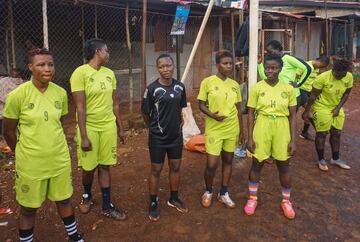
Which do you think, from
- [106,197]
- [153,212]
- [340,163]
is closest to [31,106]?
[106,197]

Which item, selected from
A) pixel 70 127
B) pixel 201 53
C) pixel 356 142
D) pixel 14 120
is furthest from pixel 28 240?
pixel 201 53

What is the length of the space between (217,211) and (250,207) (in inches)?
14.2

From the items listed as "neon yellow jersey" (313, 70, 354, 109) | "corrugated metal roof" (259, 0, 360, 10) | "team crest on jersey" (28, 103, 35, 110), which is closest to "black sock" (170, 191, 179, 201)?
"team crest on jersey" (28, 103, 35, 110)

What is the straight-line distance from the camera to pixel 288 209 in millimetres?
3914

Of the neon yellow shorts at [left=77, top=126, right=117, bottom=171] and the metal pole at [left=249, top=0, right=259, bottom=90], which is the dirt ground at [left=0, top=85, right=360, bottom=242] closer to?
the neon yellow shorts at [left=77, top=126, right=117, bottom=171]

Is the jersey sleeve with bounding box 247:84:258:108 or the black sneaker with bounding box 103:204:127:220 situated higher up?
the jersey sleeve with bounding box 247:84:258:108

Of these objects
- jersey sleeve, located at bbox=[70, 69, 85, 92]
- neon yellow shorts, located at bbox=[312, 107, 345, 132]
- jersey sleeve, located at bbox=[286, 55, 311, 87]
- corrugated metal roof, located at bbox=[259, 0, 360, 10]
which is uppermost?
corrugated metal roof, located at bbox=[259, 0, 360, 10]

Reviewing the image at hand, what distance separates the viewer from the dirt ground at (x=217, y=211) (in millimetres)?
3527

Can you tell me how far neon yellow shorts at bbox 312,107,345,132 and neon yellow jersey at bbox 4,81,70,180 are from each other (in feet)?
12.5

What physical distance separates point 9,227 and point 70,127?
166 inches

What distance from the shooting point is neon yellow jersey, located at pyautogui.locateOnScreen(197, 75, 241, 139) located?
382cm

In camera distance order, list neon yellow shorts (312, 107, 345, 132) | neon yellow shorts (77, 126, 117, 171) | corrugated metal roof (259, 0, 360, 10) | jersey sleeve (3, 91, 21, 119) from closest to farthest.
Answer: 1. jersey sleeve (3, 91, 21, 119)
2. neon yellow shorts (77, 126, 117, 171)
3. neon yellow shorts (312, 107, 345, 132)
4. corrugated metal roof (259, 0, 360, 10)

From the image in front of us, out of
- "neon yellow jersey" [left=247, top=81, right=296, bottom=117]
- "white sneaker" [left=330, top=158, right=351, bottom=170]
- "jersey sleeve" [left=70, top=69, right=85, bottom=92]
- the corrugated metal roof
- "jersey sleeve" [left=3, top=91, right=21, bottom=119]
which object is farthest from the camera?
the corrugated metal roof

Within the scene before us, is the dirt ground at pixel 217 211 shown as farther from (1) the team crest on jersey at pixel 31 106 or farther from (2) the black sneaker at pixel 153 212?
(1) the team crest on jersey at pixel 31 106
